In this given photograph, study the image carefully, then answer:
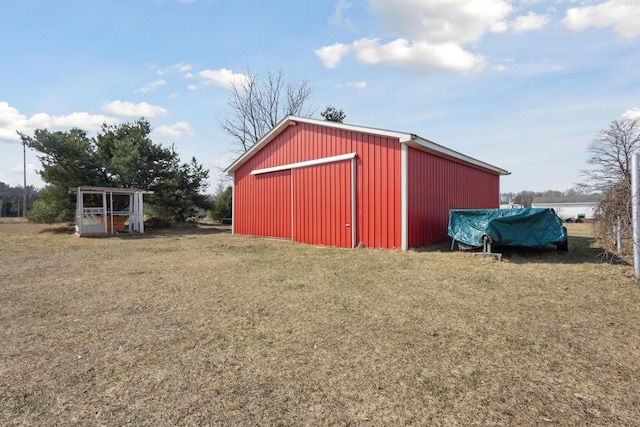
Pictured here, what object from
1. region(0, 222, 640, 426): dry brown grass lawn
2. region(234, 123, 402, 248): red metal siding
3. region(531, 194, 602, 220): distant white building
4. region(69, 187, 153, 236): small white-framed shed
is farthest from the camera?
region(531, 194, 602, 220): distant white building

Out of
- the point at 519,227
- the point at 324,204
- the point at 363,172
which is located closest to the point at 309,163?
the point at 324,204

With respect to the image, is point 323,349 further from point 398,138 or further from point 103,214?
point 103,214

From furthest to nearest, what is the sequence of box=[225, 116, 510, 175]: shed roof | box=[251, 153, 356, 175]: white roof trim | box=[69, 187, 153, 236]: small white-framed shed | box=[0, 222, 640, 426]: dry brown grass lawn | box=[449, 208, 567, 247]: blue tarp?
box=[69, 187, 153, 236]: small white-framed shed, box=[251, 153, 356, 175]: white roof trim, box=[225, 116, 510, 175]: shed roof, box=[449, 208, 567, 247]: blue tarp, box=[0, 222, 640, 426]: dry brown grass lawn

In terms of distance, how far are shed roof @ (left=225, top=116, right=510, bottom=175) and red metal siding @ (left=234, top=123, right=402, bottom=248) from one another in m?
0.16

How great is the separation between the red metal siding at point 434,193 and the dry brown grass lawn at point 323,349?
325 cm

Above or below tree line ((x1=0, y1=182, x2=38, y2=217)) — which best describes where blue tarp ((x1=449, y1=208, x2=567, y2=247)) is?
below

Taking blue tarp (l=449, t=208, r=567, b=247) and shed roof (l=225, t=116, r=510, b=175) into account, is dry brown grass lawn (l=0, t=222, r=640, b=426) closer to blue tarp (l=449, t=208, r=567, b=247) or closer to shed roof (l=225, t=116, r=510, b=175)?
blue tarp (l=449, t=208, r=567, b=247)

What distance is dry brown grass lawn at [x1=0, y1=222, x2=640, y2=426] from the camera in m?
2.11

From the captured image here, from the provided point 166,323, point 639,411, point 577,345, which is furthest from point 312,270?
point 639,411

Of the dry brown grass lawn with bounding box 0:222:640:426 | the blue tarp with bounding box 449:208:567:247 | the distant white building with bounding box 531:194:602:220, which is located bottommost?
the dry brown grass lawn with bounding box 0:222:640:426

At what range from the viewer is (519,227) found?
7750mm

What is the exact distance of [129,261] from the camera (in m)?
7.93

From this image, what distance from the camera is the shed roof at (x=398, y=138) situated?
339 inches

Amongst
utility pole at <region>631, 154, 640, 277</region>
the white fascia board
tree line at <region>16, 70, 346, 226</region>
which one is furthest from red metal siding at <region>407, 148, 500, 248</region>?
tree line at <region>16, 70, 346, 226</region>
